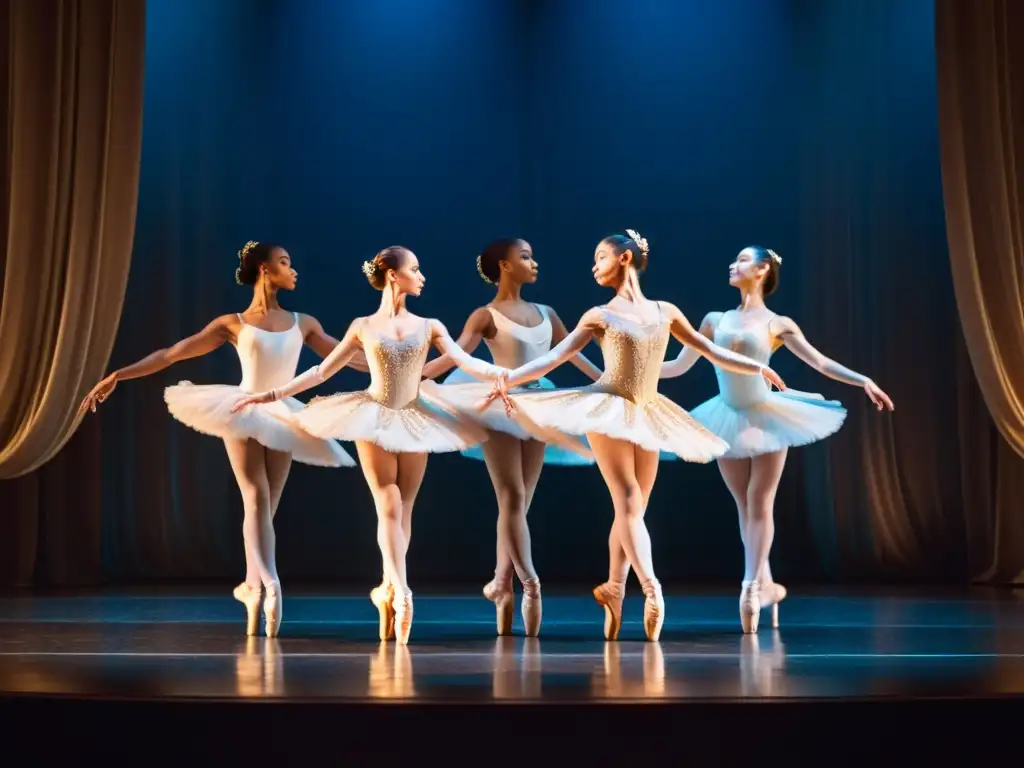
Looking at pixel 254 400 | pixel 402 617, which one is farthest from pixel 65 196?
pixel 402 617

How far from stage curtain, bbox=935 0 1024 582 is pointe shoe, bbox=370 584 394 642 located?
3626mm

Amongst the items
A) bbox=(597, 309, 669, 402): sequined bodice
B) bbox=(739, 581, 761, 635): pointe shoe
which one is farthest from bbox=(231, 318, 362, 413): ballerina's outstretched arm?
bbox=(739, 581, 761, 635): pointe shoe

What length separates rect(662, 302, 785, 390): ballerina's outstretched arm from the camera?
481 centimetres

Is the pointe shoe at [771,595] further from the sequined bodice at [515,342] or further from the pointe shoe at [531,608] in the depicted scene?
the sequined bodice at [515,342]

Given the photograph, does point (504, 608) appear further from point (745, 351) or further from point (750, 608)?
point (745, 351)

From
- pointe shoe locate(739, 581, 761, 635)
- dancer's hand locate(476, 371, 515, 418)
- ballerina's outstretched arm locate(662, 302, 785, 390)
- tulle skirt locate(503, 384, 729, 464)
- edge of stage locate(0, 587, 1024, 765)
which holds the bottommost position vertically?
edge of stage locate(0, 587, 1024, 765)

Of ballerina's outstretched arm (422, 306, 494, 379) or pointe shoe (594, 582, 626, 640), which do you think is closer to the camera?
pointe shoe (594, 582, 626, 640)

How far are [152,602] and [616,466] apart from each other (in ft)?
8.60

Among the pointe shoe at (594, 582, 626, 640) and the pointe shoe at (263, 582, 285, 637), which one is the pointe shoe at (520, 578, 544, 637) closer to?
the pointe shoe at (594, 582, 626, 640)

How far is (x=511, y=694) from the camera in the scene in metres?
3.32

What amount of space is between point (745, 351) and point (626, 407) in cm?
78

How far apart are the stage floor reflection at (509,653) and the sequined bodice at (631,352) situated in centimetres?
85

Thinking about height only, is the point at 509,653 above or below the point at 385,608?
below

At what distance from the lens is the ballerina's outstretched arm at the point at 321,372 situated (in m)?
4.81
